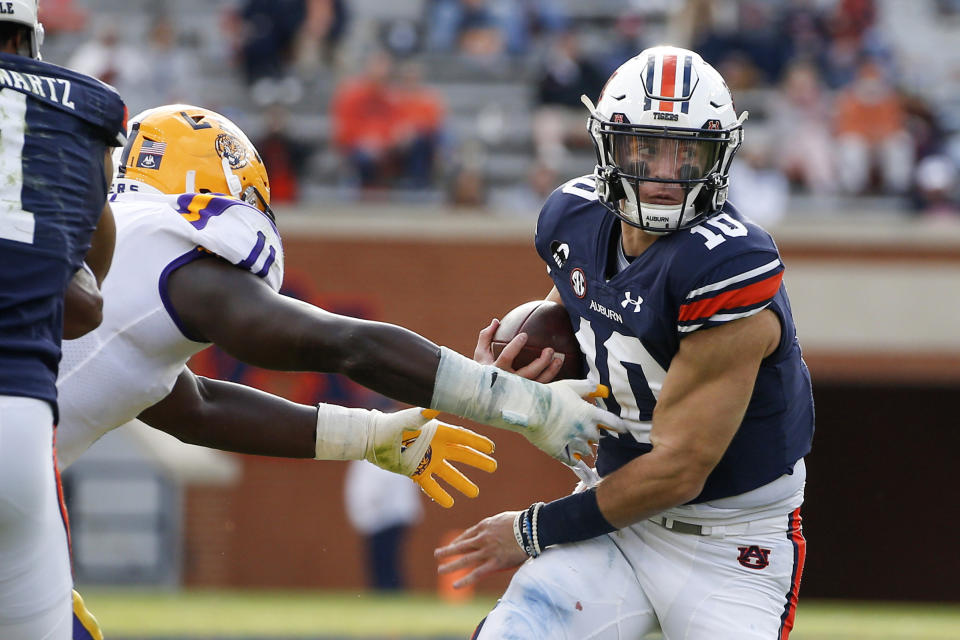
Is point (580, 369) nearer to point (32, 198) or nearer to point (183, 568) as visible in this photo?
point (32, 198)

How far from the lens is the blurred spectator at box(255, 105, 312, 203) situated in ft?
37.2

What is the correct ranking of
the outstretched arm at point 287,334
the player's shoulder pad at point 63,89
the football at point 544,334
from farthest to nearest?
the football at point 544,334 < the outstretched arm at point 287,334 < the player's shoulder pad at point 63,89

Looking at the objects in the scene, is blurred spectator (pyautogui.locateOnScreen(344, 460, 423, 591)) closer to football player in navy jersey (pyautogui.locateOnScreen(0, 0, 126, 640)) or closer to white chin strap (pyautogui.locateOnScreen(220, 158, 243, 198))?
white chin strap (pyautogui.locateOnScreen(220, 158, 243, 198))

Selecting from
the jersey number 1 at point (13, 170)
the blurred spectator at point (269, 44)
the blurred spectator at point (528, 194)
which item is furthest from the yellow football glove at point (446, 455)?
the blurred spectator at point (269, 44)

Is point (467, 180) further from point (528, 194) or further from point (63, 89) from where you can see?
point (63, 89)

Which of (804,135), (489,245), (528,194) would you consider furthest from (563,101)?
(804,135)

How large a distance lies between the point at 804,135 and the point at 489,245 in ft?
8.75

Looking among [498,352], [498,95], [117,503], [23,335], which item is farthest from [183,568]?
[23,335]

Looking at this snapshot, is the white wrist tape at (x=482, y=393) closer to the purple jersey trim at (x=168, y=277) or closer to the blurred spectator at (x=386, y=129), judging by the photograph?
the purple jersey trim at (x=168, y=277)

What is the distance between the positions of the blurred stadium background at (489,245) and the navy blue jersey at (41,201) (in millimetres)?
7835

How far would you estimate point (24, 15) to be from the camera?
311 centimetres

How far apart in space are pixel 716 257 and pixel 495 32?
9275mm

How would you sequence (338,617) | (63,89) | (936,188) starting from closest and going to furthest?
(63,89)
(338,617)
(936,188)

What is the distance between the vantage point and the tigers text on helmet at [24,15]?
122 inches
